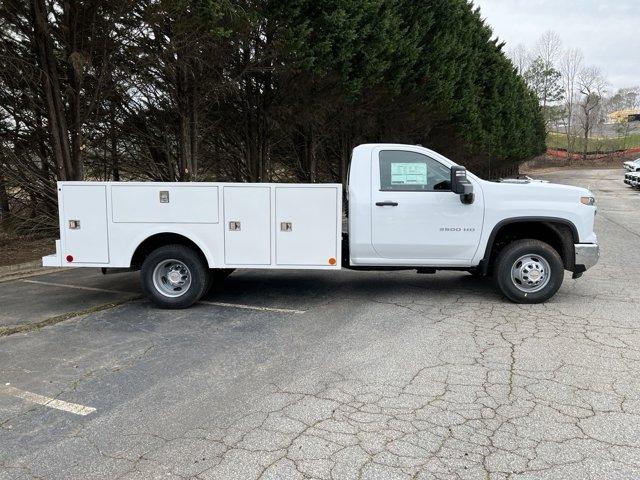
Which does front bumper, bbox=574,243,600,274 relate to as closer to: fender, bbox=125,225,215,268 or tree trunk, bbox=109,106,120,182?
fender, bbox=125,225,215,268

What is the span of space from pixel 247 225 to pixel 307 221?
29.8 inches

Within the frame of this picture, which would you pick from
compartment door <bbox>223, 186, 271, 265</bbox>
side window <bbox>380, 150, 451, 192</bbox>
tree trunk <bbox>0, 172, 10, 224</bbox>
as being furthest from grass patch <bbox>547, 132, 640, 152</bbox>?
compartment door <bbox>223, 186, 271, 265</bbox>

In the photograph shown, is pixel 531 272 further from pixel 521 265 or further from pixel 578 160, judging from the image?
pixel 578 160

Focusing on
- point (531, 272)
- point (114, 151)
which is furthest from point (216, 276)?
point (114, 151)

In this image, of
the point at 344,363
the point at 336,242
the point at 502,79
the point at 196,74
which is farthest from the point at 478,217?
the point at 502,79

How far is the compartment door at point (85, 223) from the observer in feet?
23.0

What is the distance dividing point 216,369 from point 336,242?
98.2 inches

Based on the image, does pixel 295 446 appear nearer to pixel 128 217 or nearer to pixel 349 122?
pixel 128 217

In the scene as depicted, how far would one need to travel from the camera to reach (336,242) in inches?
278

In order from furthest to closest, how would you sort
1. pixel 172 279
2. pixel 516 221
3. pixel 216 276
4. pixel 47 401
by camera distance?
pixel 216 276 < pixel 172 279 < pixel 516 221 < pixel 47 401

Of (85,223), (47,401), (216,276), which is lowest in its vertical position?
(47,401)

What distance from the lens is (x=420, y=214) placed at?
23.7 ft

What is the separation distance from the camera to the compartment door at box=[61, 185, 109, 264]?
700cm

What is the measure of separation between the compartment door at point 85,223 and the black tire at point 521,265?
5.11 metres
